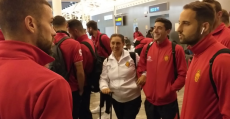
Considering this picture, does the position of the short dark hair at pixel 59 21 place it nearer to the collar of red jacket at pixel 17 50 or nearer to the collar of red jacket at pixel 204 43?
the collar of red jacket at pixel 204 43

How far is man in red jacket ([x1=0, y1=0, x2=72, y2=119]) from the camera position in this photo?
29.5 inches

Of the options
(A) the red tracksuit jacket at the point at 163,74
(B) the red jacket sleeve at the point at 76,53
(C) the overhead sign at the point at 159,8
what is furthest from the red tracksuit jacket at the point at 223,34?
(C) the overhead sign at the point at 159,8

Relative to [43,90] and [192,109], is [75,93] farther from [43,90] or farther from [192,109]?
[43,90]

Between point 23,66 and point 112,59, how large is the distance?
72.4 inches

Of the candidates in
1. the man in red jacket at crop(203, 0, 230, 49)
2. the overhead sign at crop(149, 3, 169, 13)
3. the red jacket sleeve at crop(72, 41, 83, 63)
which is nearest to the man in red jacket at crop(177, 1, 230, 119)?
the man in red jacket at crop(203, 0, 230, 49)

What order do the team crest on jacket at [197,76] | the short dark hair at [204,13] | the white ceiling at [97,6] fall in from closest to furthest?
the team crest on jacket at [197,76] → the short dark hair at [204,13] → the white ceiling at [97,6]

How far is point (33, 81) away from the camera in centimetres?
76

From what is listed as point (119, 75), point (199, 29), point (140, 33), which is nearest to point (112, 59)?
point (119, 75)

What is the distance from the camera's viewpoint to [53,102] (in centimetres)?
76

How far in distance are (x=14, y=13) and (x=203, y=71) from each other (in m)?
1.13

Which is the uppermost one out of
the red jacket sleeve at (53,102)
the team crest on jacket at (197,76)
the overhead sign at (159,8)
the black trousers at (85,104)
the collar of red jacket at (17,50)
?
the overhead sign at (159,8)

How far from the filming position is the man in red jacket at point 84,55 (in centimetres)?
293

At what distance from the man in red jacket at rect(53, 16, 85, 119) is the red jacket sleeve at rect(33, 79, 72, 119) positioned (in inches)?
68.9

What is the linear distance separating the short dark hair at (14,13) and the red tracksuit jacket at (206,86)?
106cm
